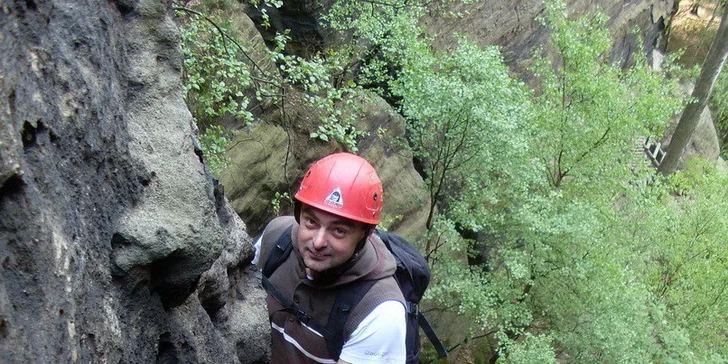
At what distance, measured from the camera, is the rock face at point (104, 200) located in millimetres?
1812

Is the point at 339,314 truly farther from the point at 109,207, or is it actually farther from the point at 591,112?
the point at 591,112

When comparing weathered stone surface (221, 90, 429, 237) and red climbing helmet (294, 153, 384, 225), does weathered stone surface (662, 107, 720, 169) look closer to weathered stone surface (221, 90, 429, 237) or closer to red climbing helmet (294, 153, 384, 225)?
weathered stone surface (221, 90, 429, 237)

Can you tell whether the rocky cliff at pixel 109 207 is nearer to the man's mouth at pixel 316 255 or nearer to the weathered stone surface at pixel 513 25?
the man's mouth at pixel 316 255

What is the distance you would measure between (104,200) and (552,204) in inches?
354

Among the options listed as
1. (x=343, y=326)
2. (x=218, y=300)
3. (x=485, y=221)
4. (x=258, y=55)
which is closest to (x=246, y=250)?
(x=218, y=300)

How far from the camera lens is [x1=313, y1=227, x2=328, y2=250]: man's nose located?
118 inches

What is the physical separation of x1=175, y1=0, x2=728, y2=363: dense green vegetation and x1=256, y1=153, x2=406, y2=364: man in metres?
5.78

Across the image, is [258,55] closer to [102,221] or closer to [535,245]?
[535,245]

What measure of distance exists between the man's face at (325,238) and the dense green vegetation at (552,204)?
19.3 ft

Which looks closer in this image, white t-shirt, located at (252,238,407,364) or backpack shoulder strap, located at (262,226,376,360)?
white t-shirt, located at (252,238,407,364)

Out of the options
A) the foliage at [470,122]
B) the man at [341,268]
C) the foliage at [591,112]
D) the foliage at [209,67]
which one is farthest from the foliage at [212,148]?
the foliage at [591,112]

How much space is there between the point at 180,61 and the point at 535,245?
8.14 meters

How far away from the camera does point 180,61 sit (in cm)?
290

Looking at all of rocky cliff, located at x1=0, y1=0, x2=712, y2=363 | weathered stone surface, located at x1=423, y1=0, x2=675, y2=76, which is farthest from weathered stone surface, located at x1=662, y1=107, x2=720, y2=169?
rocky cliff, located at x1=0, y1=0, x2=712, y2=363
